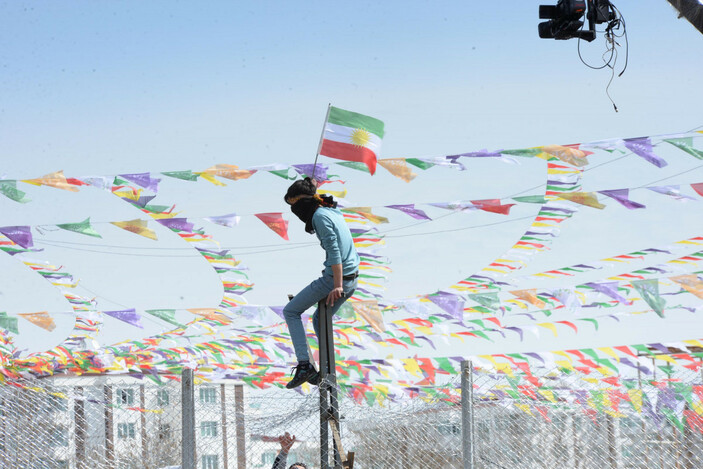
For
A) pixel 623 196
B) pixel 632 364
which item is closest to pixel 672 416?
pixel 632 364

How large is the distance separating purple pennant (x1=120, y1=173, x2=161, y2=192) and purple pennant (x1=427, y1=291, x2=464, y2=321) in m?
3.50

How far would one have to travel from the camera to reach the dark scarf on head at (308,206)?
19.2 feet

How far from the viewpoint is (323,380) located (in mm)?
5758

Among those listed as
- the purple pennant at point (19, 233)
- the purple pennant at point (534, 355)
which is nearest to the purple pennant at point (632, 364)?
the purple pennant at point (534, 355)

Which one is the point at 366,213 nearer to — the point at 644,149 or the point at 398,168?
the point at 398,168

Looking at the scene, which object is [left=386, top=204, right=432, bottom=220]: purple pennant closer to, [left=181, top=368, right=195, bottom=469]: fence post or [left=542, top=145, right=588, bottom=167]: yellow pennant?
[left=542, top=145, right=588, bottom=167]: yellow pennant

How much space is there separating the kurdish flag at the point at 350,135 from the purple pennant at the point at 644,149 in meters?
2.84

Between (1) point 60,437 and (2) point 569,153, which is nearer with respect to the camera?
(1) point 60,437

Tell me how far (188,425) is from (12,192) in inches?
190

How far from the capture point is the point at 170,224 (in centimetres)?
930

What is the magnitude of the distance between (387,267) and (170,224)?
271 centimetres

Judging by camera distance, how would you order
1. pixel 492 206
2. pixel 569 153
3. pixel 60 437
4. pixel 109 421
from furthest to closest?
pixel 492 206 < pixel 569 153 < pixel 60 437 < pixel 109 421

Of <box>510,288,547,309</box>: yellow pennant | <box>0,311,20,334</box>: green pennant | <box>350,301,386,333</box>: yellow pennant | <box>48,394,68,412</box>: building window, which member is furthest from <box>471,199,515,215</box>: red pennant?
<box>0,311,20,334</box>: green pennant

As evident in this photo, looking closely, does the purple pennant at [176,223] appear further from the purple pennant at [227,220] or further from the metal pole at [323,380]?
the metal pole at [323,380]
